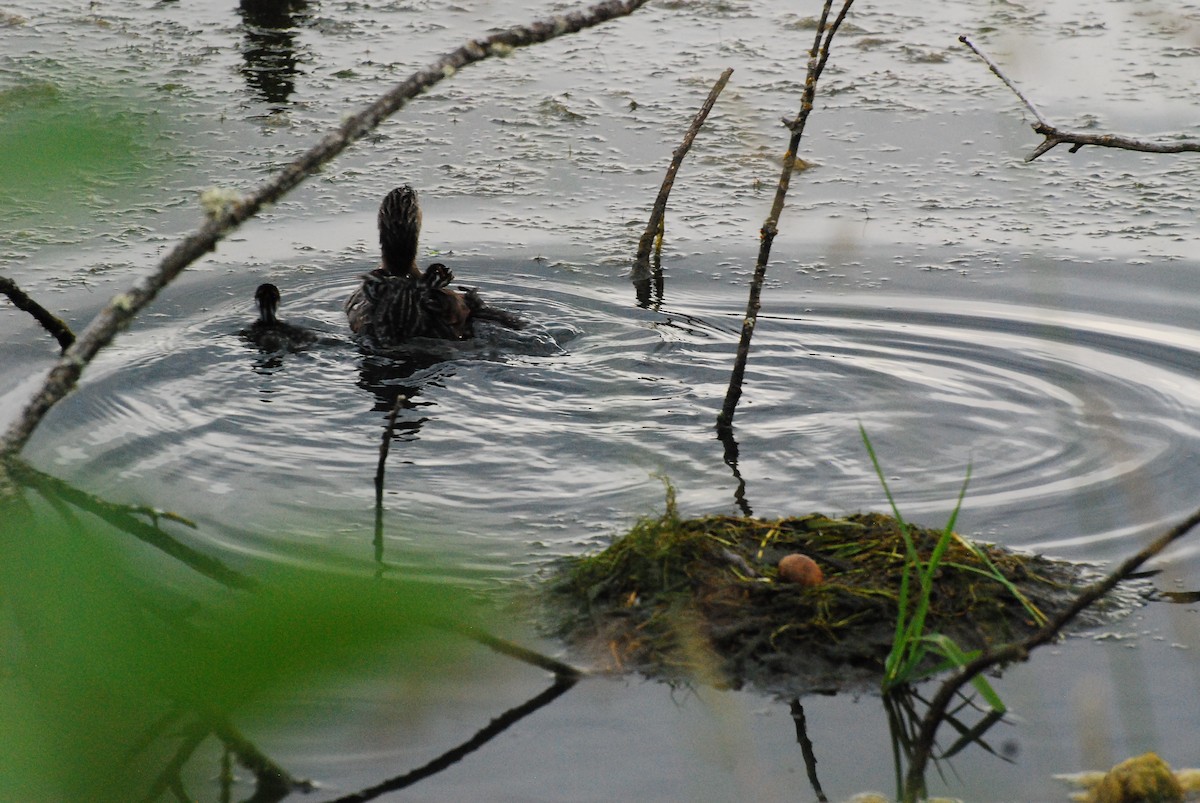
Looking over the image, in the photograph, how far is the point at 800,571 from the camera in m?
4.43

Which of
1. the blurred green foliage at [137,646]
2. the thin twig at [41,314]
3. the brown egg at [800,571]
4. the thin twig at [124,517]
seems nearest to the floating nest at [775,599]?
the brown egg at [800,571]

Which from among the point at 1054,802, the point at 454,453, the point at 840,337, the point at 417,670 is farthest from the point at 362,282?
the point at 417,670

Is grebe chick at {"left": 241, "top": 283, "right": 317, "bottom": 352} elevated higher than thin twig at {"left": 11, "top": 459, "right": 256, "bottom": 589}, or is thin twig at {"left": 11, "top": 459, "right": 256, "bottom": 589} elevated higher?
thin twig at {"left": 11, "top": 459, "right": 256, "bottom": 589}

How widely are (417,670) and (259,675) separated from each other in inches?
4.7

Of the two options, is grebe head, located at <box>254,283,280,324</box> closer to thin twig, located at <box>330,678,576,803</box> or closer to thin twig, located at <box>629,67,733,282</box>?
thin twig, located at <box>629,67,733,282</box>

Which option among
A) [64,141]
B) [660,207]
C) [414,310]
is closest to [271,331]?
[414,310]

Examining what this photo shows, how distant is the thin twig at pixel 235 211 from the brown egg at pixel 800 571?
8.78 ft

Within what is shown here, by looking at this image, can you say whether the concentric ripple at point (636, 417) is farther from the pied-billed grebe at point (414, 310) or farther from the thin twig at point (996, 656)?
the thin twig at point (996, 656)

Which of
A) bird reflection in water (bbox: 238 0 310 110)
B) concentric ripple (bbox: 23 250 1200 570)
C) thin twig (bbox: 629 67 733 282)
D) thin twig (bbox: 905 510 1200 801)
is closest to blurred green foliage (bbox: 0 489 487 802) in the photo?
thin twig (bbox: 905 510 1200 801)

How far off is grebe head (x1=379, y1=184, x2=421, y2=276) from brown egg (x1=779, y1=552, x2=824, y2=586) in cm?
388

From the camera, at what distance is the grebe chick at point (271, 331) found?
7035 mm

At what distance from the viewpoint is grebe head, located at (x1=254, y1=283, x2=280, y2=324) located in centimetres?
705

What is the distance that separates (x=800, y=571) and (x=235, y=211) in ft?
10.0

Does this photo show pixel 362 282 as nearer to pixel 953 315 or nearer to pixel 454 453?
pixel 454 453
